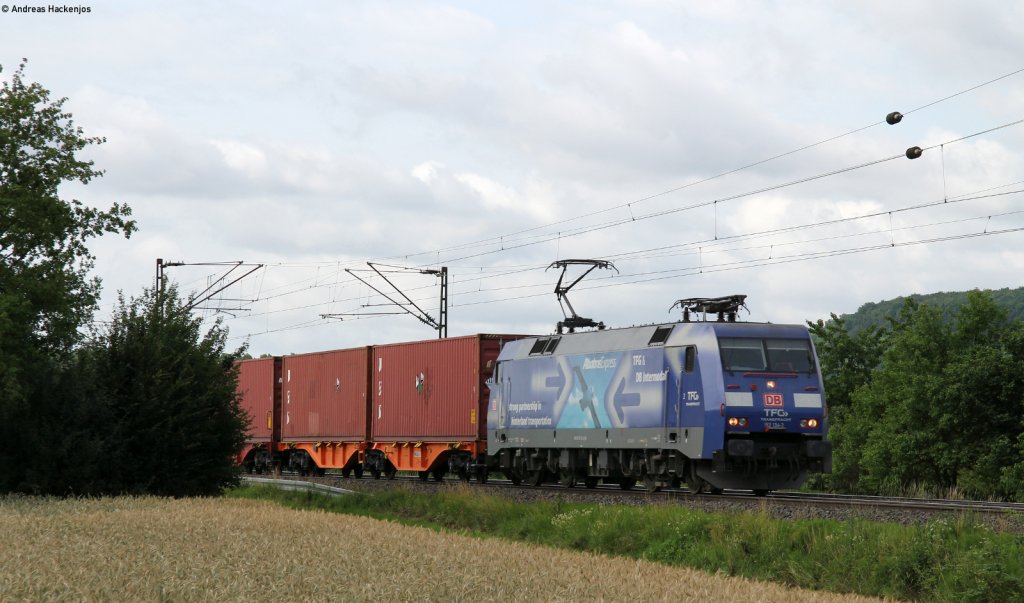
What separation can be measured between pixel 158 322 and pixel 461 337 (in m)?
10.0

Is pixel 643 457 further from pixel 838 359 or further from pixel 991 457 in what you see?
pixel 838 359

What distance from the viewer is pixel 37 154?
3222 centimetres

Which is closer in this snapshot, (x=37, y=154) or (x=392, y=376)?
(x=37, y=154)

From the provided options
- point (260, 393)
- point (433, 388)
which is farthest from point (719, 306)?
point (260, 393)

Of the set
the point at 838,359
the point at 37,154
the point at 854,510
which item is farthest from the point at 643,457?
the point at 838,359

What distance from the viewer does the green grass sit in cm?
1431

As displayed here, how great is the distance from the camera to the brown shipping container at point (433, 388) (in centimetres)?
3425

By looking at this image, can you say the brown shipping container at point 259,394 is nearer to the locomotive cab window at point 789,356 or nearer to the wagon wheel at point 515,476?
the wagon wheel at point 515,476

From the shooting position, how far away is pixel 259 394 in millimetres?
46125

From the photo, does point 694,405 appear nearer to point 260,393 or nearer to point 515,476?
point 515,476

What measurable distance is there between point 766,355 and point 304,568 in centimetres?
1625

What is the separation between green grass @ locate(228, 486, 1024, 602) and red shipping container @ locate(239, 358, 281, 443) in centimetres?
2195

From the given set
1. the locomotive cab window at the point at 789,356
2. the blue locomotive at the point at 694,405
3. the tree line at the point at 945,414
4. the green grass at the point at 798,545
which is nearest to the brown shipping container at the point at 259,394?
the blue locomotive at the point at 694,405

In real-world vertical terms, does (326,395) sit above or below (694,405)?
above
